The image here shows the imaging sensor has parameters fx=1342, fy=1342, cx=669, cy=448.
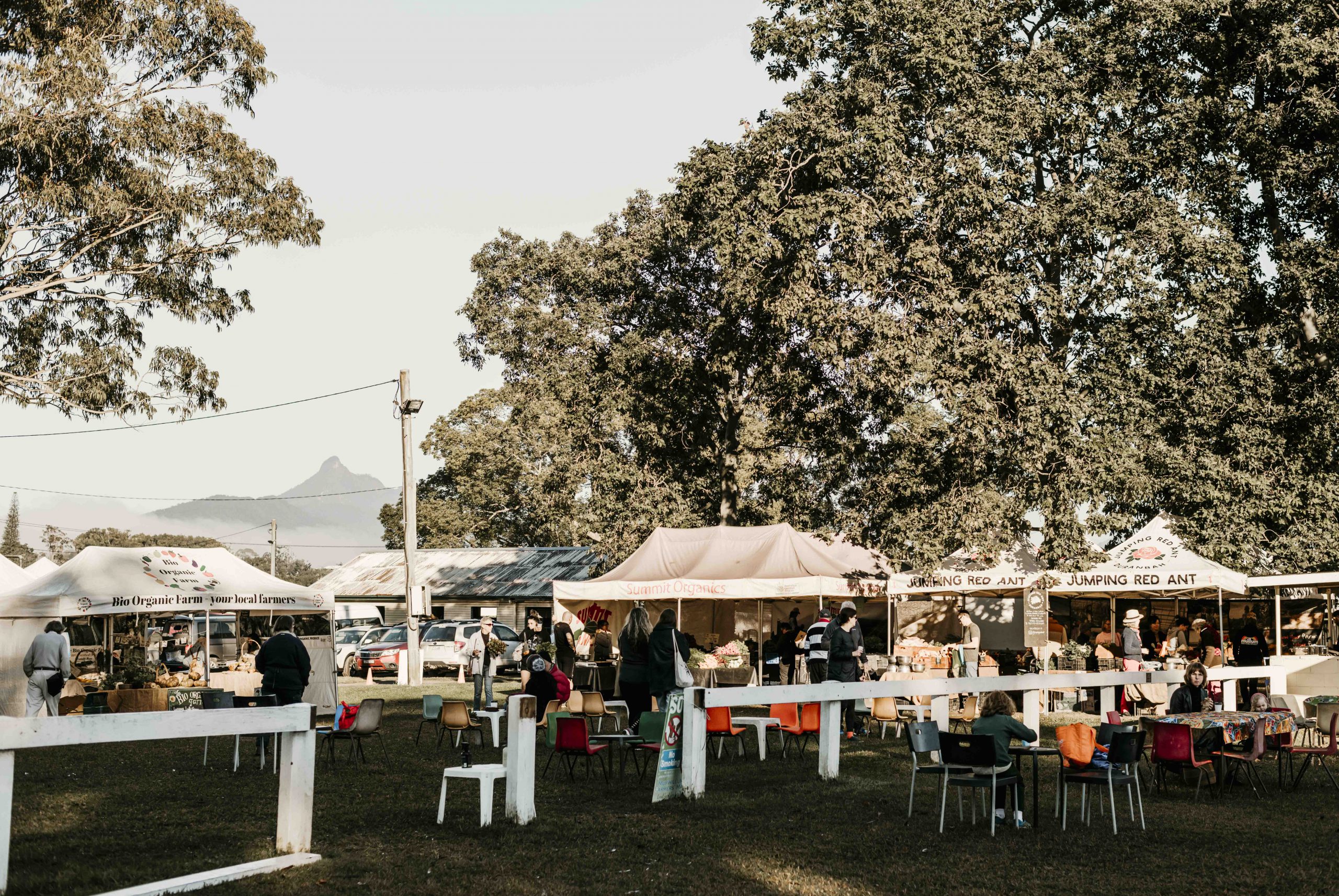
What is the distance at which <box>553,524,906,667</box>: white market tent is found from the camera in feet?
77.3

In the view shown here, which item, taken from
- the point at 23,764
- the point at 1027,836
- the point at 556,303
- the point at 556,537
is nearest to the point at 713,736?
the point at 1027,836

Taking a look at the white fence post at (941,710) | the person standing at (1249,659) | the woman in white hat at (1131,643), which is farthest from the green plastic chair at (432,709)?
the person standing at (1249,659)

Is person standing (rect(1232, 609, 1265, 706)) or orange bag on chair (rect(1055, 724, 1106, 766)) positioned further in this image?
person standing (rect(1232, 609, 1265, 706))

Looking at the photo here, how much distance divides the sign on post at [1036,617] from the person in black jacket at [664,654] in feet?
32.4

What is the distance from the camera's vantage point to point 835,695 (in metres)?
11.5

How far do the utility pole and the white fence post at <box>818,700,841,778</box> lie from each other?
57.6ft

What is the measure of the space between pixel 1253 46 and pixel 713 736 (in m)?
17.8

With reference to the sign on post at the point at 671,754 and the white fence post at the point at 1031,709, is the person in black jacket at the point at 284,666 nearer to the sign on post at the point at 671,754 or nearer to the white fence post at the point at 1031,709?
the sign on post at the point at 671,754

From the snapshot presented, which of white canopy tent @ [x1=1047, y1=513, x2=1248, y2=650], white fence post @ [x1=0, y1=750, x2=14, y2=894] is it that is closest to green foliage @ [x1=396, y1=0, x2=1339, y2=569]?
white canopy tent @ [x1=1047, y1=513, x2=1248, y2=650]

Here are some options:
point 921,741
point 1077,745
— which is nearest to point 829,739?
point 921,741

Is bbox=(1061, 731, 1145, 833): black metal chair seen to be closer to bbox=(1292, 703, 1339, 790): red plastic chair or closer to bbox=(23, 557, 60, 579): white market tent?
bbox=(1292, 703, 1339, 790): red plastic chair

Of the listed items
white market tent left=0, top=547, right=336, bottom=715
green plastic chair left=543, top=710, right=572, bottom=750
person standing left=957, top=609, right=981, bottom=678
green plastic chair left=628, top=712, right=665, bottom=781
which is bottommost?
green plastic chair left=543, top=710, right=572, bottom=750

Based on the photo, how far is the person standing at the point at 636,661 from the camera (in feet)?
43.7

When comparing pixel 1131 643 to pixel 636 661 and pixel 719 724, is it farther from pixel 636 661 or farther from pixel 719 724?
pixel 636 661
